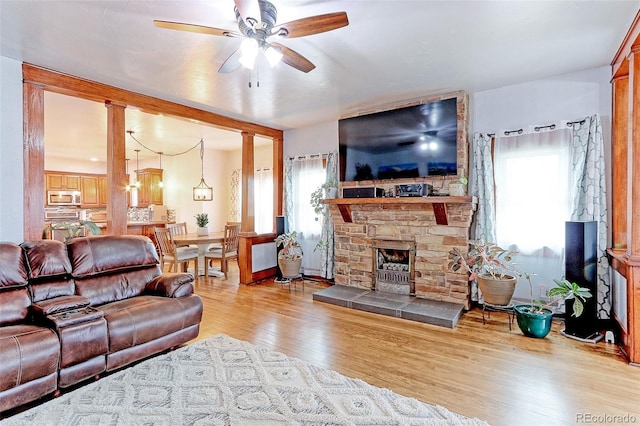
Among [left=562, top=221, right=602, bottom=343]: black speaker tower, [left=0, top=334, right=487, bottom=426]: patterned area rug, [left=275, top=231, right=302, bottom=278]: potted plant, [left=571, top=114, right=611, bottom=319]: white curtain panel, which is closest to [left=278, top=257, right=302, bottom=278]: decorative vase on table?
[left=275, top=231, right=302, bottom=278]: potted plant

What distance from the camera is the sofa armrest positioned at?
10.4 ft

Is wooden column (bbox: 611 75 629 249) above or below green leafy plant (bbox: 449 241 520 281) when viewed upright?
above

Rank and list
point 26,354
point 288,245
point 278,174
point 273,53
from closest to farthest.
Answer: point 26,354 → point 273,53 → point 288,245 → point 278,174

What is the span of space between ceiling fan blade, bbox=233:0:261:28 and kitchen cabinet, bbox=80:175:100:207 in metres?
9.81

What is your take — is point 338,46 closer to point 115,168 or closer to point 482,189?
point 482,189

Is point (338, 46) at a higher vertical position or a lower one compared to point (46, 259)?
higher

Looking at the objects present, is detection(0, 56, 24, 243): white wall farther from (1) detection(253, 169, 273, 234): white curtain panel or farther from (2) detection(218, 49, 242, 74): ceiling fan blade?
(1) detection(253, 169, 273, 234): white curtain panel

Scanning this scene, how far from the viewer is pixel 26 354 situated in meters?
2.11

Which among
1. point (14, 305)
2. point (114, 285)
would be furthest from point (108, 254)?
point (14, 305)

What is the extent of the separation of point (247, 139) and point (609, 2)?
4731 mm

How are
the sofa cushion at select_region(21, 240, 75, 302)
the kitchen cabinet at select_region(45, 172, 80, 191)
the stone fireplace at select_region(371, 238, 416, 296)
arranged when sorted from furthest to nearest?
the kitchen cabinet at select_region(45, 172, 80, 191)
the stone fireplace at select_region(371, 238, 416, 296)
the sofa cushion at select_region(21, 240, 75, 302)

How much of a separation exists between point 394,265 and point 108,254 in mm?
3564

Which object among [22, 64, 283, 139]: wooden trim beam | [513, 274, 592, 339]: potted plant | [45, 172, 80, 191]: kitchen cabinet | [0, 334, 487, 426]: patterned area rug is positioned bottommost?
[0, 334, 487, 426]: patterned area rug

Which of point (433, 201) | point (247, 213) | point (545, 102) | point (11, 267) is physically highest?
point (545, 102)
